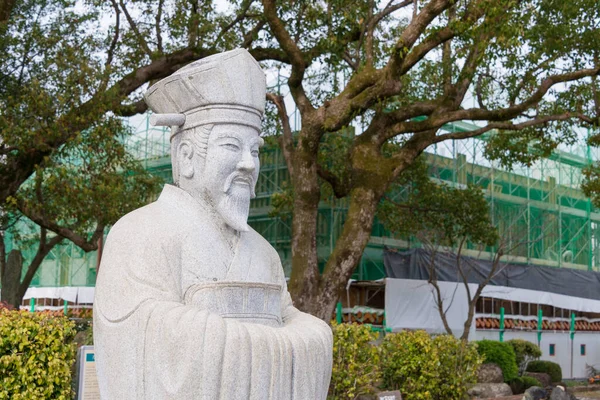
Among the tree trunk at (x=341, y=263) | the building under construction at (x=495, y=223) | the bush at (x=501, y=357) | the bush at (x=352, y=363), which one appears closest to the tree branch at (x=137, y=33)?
the tree trunk at (x=341, y=263)

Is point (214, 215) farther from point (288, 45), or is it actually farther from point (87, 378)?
point (288, 45)

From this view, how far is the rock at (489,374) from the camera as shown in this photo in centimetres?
1313

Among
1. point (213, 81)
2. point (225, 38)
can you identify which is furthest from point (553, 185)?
point (213, 81)

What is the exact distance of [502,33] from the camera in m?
8.89

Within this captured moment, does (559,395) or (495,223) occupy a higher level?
(495,223)

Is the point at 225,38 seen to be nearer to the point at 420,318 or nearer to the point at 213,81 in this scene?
the point at 420,318

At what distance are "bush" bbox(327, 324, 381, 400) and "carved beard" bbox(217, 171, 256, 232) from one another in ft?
15.8

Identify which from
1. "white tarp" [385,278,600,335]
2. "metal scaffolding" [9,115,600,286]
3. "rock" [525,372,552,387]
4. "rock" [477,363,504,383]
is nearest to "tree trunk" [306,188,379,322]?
"rock" [477,363,504,383]

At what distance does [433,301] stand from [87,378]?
12.6 meters

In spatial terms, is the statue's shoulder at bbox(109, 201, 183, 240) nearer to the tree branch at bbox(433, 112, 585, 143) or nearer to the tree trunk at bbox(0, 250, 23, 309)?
the tree branch at bbox(433, 112, 585, 143)

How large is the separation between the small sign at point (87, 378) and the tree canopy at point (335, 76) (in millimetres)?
4301

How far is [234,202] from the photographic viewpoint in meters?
3.35

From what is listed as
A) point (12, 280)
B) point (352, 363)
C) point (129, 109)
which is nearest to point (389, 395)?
point (352, 363)

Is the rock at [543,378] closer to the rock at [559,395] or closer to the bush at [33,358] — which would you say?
the rock at [559,395]
